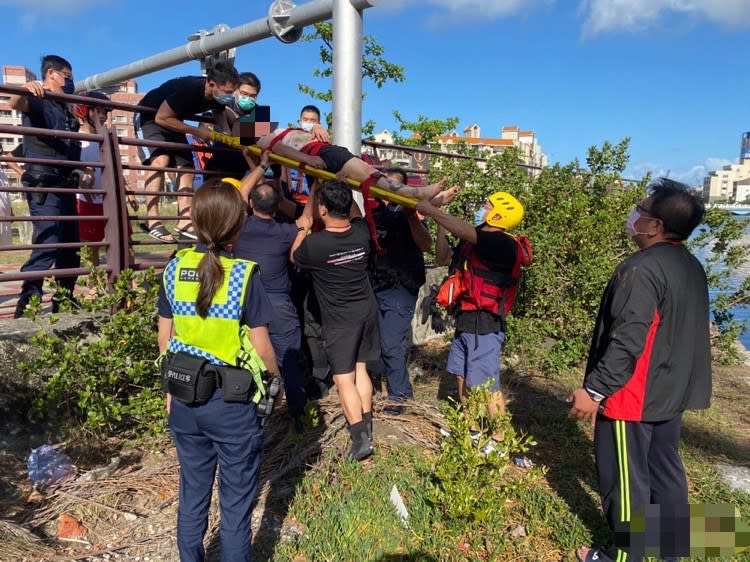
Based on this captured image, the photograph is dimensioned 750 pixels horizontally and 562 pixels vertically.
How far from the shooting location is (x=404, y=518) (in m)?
3.32

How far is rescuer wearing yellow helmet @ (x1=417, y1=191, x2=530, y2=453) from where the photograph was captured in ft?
13.1

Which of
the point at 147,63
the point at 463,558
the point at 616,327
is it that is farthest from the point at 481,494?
the point at 147,63

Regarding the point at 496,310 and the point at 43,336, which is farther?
the point at 496,310

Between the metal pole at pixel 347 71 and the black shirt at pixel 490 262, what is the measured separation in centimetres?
145

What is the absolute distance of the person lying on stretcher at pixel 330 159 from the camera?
389 cm

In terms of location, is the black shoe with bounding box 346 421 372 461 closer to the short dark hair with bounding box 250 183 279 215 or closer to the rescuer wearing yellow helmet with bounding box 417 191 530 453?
the rescuer wearing yellow helmet with bounding box 417 191 530 453

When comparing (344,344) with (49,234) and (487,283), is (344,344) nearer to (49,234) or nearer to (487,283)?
(487,283)

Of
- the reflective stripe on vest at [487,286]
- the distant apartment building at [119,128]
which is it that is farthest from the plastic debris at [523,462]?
the distant apartment building at [119,128]

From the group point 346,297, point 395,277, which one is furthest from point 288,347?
point 395,277

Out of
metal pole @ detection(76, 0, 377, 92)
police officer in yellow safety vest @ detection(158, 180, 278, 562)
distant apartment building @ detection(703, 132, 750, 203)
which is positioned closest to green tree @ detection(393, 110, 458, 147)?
metal pole @ detection(76, 0, 377, 92)

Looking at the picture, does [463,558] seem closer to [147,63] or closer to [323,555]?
[323,555]

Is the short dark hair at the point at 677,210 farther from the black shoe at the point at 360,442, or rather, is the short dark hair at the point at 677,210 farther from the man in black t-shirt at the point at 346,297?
the black shoe at the point at 360,442

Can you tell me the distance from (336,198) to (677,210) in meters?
2.08

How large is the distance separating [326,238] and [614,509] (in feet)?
7.89
